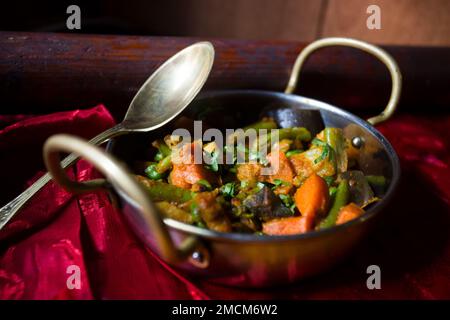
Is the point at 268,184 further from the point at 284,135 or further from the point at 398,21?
the point at 398,21

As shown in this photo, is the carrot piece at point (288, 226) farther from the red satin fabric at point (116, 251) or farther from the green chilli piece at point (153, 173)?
the green chilli piece at point (153, 173)

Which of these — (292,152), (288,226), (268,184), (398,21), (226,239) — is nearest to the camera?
(226,239)

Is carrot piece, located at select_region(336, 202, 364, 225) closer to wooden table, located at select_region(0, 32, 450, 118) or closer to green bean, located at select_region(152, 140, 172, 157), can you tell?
green bean, located at select_region(152, 140, 172, 157)

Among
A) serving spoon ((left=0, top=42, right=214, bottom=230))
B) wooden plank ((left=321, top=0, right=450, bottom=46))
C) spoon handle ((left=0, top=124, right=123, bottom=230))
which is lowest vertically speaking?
spoon handle ((left=0, top=124, right=123, bottom=230))

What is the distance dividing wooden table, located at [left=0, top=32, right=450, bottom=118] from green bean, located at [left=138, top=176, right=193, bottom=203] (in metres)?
0.56

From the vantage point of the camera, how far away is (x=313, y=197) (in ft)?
3.48

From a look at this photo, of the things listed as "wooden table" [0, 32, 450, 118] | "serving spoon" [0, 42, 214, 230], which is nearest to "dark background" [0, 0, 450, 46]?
"wooden table" [0, 32, 450, 118]

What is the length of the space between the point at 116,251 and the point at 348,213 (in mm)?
544

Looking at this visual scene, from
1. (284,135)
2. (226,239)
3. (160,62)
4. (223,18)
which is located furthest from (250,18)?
(226,239)

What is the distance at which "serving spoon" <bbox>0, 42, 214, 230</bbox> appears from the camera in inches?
50.9

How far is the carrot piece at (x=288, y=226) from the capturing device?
3.25ft

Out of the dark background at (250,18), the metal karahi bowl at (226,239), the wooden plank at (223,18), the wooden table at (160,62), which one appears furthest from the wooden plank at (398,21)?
the metal karahi bowl at (226,239)
